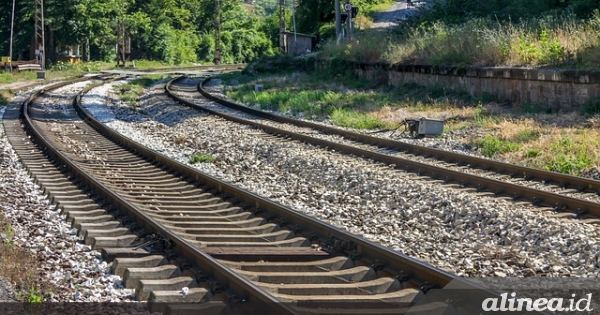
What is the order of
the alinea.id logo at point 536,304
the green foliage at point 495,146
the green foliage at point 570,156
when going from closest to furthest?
the alinea.id logo at point 536,304 < the green foliage at point 570,156 < the green foliage at point 495,146

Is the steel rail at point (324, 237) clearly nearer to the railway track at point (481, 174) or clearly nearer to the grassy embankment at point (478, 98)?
the railway track at point (481, 174)

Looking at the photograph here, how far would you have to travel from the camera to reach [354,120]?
817 inches

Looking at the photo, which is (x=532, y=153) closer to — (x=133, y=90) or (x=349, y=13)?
(x=133, y=90)

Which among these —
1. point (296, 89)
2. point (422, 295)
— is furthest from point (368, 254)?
point (296, 89)

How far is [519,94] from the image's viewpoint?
68.3 feet

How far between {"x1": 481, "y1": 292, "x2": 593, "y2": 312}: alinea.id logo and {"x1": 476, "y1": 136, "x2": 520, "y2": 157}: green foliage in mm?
8101

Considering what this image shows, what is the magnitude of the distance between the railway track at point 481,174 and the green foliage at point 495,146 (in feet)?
3.55

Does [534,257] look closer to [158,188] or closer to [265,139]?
[158,188]

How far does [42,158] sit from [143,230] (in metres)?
7.08

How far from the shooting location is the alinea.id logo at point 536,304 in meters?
6.27

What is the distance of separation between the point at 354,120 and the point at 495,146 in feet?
19.5

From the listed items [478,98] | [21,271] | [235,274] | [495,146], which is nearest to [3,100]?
[478,98]

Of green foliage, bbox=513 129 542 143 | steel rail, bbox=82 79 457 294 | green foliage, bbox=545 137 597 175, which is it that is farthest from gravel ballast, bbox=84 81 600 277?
green foliage, bbox=513 129 542 143

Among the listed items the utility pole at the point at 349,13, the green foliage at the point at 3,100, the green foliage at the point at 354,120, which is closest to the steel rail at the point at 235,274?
the green foliage at the point at 354,120
